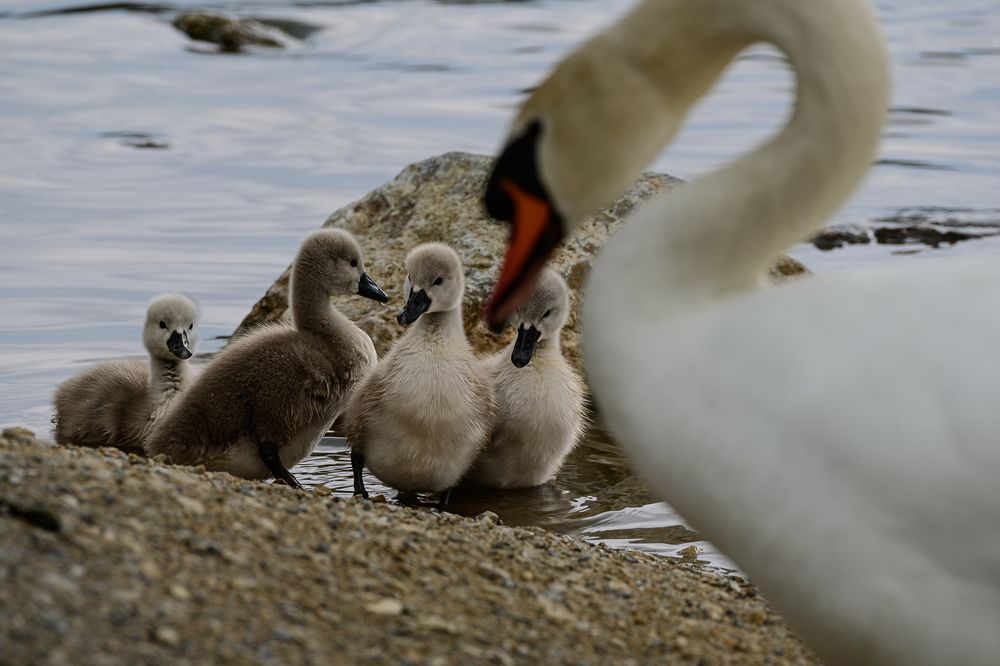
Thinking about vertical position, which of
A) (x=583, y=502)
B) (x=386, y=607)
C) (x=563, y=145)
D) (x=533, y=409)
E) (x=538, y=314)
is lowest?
(x=583, y=502)

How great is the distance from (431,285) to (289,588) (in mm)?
3449

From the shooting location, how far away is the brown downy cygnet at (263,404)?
6688mm

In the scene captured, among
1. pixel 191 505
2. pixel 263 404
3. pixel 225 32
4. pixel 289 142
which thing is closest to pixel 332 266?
pixel 263 404

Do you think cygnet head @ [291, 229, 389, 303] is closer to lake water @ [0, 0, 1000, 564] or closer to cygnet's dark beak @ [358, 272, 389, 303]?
cygnet's dark beak @ [358, 272, 389, 303]

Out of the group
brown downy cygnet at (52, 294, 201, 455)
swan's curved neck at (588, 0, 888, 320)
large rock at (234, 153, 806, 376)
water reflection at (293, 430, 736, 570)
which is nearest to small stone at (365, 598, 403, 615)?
swan's curved neck at (588, 0, 888, 320)

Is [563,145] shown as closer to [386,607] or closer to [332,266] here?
[386,607]

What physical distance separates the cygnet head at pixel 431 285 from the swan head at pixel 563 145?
11.4 ft

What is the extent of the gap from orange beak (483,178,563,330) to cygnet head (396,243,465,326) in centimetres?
346

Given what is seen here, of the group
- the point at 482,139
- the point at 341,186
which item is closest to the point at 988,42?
the point at 482,139

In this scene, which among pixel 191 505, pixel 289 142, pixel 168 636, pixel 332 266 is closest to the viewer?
pixel 168 636

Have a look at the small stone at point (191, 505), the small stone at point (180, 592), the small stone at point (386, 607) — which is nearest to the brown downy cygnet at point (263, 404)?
the small stone at point (191, 505)

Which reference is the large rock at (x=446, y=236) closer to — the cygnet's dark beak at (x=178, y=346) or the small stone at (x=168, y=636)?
the cygnet's dark beak at (x=178, y=346)

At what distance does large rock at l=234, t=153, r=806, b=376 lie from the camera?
27.4ft

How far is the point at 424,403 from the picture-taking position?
22.2 feet
